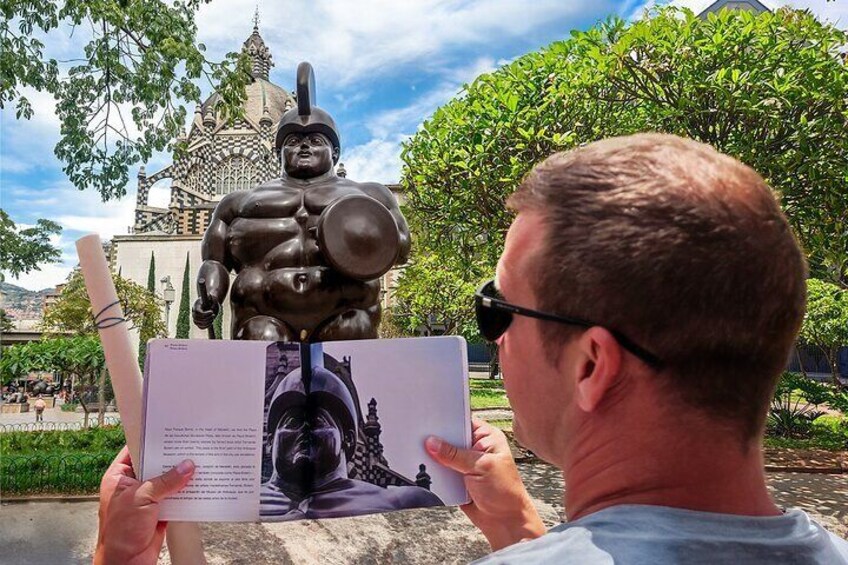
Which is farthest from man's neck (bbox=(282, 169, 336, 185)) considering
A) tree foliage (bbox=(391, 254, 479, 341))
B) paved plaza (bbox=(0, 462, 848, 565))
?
tree foliage (bbox=(391, 254, 479, 341))

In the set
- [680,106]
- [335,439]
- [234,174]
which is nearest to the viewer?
[335,439]

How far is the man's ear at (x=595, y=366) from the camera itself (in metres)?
0.73

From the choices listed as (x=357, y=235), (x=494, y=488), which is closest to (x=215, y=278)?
(x=357, y=235)

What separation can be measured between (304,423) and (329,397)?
0.08 metres

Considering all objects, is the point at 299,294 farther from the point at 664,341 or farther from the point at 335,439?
the point at 664,341

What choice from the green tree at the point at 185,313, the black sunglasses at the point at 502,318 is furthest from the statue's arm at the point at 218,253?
the green tree at the point at 185,313

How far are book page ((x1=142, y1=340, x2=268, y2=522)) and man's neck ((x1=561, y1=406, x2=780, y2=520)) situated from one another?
786 millimetres

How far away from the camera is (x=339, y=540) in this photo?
188 inches

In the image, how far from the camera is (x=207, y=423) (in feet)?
4.13

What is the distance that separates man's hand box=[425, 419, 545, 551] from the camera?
121 centimetres

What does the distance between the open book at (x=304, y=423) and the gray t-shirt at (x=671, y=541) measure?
24.1 inches

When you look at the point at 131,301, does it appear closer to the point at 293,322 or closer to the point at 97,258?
the point at 293,322

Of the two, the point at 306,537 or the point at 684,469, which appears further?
the point at 306,537

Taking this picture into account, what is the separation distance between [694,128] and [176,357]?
807 cm
